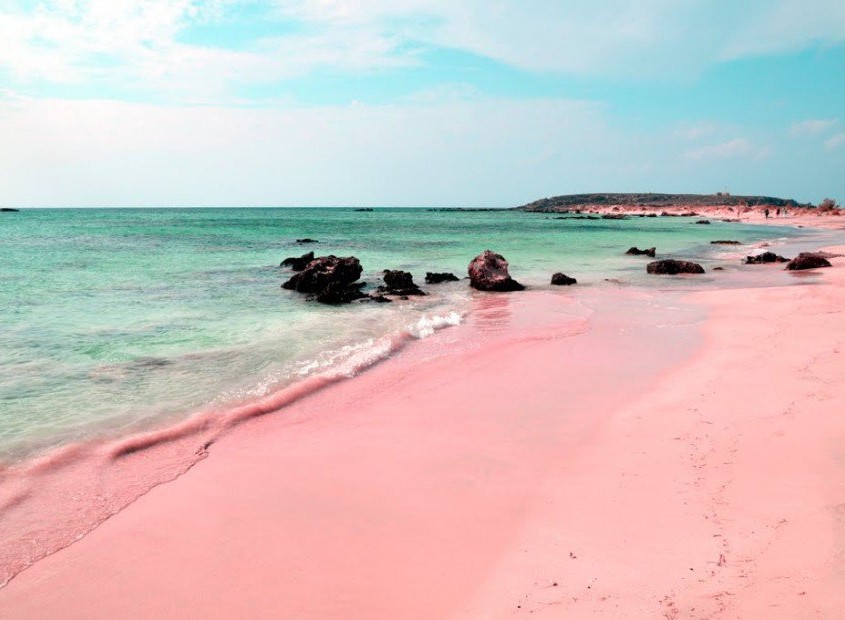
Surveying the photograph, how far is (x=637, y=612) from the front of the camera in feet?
10.2

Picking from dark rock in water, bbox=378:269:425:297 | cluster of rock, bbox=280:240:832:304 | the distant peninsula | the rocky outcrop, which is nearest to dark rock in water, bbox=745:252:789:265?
cluster of rock, bbox=280:240:832:304

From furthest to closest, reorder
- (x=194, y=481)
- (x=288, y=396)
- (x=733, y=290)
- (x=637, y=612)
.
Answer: (x=733, y=290)
(x=288, y=396)
(x=194, y=481)
(x=637, y=612)

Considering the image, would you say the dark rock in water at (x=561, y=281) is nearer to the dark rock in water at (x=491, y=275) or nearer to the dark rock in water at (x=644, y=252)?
the dark rock in water at (x=491, y=275)

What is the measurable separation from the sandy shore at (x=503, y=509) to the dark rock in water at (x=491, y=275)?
30.9 feet

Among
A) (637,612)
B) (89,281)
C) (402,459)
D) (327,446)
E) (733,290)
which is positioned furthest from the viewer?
(89,281)

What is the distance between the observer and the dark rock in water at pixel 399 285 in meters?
16.5

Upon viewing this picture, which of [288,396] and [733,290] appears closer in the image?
[288,396]

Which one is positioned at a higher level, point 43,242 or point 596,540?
point 43,242

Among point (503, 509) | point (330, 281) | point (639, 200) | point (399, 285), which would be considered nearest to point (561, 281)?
point (399, 285)

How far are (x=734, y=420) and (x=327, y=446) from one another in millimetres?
4689

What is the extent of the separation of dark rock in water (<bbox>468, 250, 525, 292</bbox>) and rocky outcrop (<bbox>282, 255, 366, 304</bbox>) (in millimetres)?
4044

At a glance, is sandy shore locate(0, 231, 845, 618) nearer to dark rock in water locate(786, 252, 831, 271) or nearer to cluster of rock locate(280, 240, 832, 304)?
cluster of rock locate(280, 240, 832, 304)

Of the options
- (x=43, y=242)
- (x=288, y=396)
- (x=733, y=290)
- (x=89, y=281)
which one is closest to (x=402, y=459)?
(x=288, y=396)

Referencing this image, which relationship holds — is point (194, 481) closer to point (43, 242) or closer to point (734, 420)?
point (734, 420)
